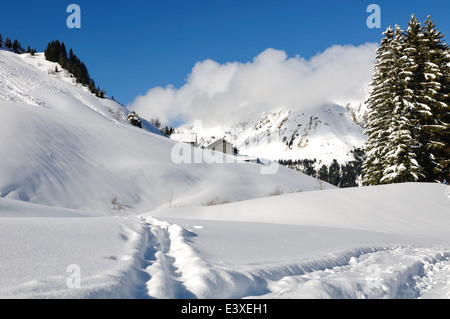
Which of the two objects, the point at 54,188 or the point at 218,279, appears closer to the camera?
the point at 218,279

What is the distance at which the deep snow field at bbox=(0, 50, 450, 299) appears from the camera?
10.1ft

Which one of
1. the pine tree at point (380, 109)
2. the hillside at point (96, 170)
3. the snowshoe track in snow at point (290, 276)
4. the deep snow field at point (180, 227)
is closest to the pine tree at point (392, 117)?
the pine tree at point (380, 109)

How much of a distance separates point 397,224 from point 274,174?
19.8 metres

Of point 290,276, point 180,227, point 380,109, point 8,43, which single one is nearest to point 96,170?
point 180,227

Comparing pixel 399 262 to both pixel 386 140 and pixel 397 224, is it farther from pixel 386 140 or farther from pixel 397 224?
pixel 386 140

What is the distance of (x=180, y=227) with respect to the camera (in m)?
5.92

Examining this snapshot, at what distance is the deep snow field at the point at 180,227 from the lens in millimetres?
3080

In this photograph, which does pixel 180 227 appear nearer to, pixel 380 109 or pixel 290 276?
pixel 290 276

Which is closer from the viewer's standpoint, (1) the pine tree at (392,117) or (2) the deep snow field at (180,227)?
(2) the deep snow field at (180,227)

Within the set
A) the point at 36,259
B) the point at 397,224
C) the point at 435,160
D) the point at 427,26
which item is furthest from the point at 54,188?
the point at 427,26

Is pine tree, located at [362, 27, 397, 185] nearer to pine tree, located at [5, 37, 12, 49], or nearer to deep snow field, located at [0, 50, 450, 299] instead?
deep snow field, located at [0, 50, 450, 299]

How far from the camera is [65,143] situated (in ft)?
65.3

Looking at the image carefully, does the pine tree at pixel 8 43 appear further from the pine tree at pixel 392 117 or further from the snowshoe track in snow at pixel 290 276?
the snowshoe track in snow at pixel 290 276

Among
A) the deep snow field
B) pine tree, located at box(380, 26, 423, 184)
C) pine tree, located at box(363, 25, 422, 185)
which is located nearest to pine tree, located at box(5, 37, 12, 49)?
the deep snow field
